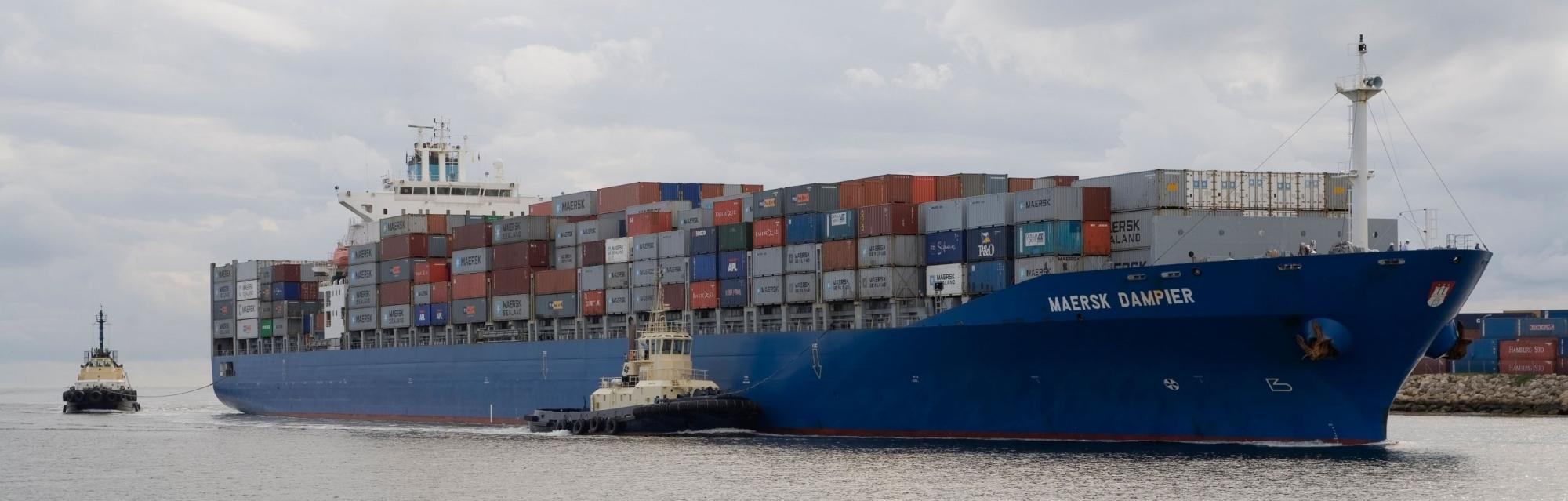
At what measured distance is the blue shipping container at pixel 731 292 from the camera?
49594 millimetres

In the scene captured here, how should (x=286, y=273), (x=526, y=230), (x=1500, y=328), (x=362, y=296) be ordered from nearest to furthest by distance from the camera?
(x=526, y=230) → (x=362, y=296) → (x=286, y=273) → (x=1500, y=328)

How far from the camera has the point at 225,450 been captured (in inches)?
1984

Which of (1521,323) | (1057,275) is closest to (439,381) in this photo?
(1057,275)

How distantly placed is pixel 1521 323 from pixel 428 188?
49626 mm

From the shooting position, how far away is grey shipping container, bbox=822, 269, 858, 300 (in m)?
45.9

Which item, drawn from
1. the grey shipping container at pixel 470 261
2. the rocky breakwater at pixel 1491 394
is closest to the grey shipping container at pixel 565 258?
the grey shipping container at pixel 470 261

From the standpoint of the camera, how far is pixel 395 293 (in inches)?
2571

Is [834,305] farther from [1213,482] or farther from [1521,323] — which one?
[1521,323]

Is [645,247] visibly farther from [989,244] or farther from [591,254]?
[989,244]

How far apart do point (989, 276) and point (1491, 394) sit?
38902 millimetres

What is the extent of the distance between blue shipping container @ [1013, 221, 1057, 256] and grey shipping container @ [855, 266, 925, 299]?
11.5 feet

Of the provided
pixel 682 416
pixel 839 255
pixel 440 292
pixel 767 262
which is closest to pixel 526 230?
pixel 440 292

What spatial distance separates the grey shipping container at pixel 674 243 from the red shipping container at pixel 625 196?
Result: 3186 mm

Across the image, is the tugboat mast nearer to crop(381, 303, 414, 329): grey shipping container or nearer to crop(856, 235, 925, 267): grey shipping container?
crop(856, 235, 925, 267): grey shipping container
